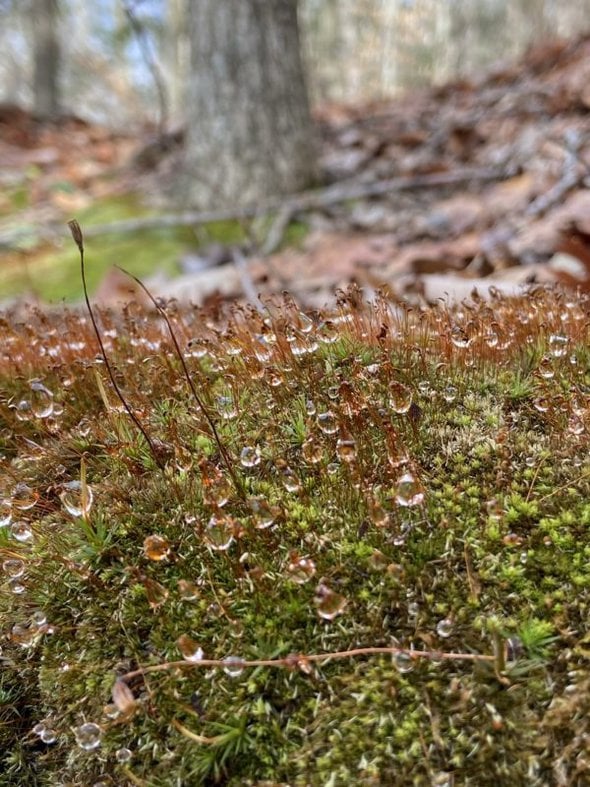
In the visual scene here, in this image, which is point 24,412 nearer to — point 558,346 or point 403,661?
point 403,661

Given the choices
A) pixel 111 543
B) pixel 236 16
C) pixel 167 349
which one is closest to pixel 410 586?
pixel 111 543

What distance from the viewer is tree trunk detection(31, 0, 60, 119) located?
13.1m

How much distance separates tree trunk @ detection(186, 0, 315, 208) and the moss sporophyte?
14.1ft

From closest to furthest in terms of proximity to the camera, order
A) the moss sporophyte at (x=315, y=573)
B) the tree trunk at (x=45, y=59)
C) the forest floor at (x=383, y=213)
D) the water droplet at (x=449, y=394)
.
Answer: the moss sporophyte at (x=315, y=573)
the water droplet at (x=449, y=394)
the forest floor at (x=383, y=213)
the tree trunk at (x=45, y=59)

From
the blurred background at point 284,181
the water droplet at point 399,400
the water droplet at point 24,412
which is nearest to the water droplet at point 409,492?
the water droplet at point 399,400

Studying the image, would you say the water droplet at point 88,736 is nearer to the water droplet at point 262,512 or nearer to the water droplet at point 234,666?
the water droplet at point 234,666

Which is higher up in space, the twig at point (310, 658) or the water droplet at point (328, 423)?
the water droplet at point (328, 423)

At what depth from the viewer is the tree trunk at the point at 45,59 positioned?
13094mm

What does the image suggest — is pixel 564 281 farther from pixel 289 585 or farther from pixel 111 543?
pixel 111 543

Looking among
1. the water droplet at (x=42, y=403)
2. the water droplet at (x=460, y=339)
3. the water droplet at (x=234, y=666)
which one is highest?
the water droplet at (x=460, y=339)

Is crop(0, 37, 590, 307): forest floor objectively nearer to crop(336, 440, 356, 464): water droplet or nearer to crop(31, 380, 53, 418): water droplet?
crop(336, 440, 356, 464): water droplet

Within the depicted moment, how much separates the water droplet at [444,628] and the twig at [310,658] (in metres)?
0.04

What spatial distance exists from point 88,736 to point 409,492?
89 cm

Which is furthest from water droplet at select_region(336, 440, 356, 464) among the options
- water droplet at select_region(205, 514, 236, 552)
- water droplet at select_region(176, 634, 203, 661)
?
water droplet at select_region(176, 634, 203, 661)
